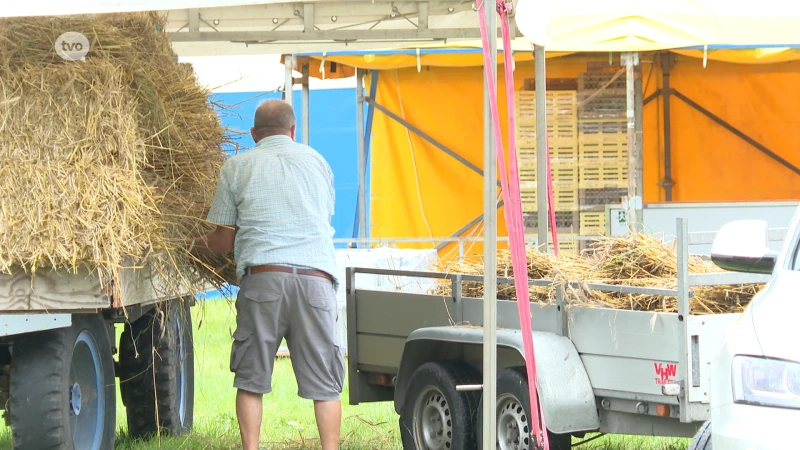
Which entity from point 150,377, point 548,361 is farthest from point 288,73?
point 548,361

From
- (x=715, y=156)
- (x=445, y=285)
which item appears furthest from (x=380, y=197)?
(x=445, y=285)

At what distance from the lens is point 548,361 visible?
5.65m

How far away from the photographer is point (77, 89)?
5.93 m

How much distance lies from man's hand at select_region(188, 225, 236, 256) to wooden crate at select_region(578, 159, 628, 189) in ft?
28.4

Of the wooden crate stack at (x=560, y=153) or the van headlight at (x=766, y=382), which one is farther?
the wooden crate stack at (x=560, y=153)

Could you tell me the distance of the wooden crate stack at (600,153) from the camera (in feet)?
46.8

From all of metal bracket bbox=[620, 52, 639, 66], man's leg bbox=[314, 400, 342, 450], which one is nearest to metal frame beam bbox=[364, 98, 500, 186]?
metal bracket bbox=[620, 52, 639, 66]

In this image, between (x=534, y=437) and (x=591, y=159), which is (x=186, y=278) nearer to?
(x=534, y=437)

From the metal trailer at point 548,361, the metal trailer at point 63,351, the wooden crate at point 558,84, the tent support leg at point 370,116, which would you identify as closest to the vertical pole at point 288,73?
the tent support leg at point 370,116

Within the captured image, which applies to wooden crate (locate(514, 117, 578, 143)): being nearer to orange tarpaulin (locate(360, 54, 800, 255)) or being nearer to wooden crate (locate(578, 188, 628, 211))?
wooden crate (locate(578, 188, 628, 211))

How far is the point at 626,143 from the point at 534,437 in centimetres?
939

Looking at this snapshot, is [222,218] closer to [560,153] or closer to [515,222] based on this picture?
[515,222]

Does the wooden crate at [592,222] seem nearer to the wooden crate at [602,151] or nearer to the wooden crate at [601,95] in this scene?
the wooden crate at [602,151]

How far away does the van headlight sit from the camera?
3.74 m
